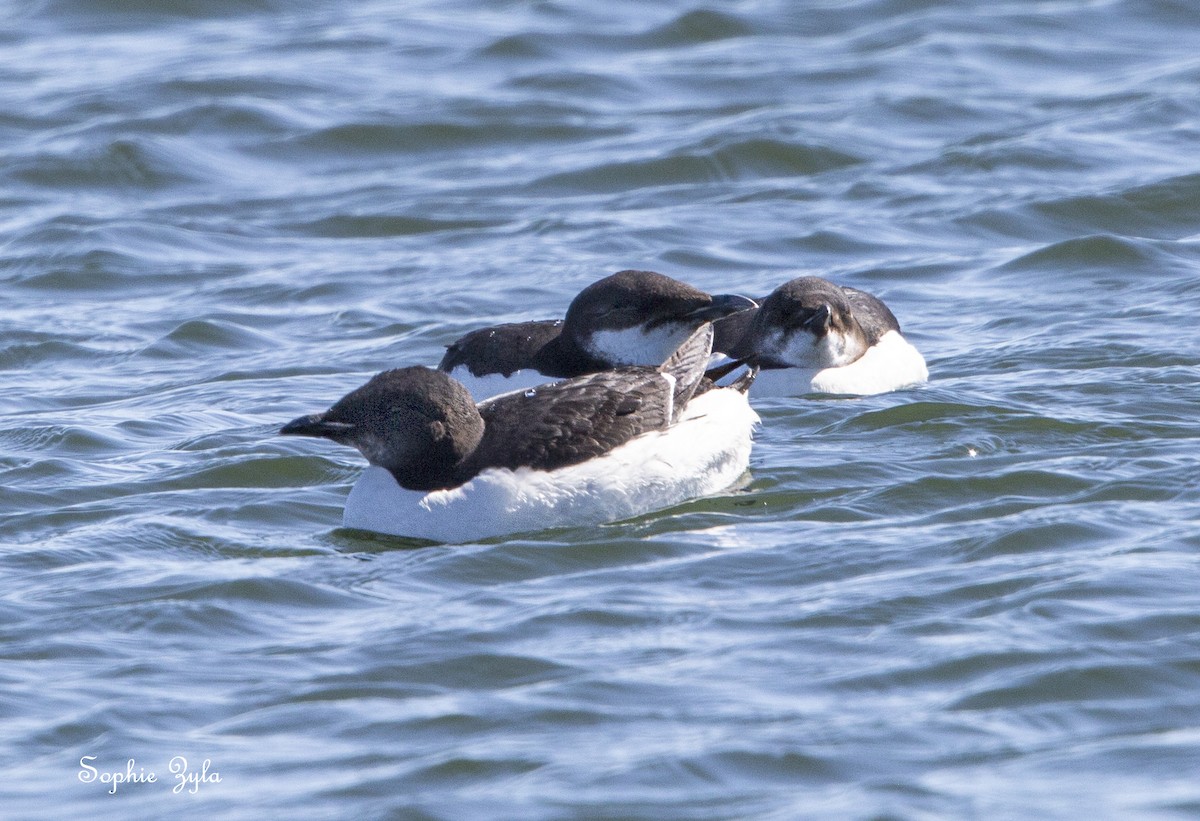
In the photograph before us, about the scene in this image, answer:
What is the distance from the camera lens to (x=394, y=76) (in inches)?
808

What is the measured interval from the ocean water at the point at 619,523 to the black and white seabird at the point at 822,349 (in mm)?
241

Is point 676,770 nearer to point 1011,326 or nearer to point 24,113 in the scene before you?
point 1011,326

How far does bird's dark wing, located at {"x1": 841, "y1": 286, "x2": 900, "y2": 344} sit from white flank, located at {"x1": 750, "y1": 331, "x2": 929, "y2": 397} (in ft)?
0.23

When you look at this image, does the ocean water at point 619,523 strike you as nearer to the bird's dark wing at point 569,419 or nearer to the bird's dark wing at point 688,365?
the bird's dark wing at point 569,419

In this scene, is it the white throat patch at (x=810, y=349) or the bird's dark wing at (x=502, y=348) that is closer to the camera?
the bird's dark wing at (x=502, y=348)

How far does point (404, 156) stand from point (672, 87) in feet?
9.70

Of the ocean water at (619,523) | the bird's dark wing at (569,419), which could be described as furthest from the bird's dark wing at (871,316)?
the bird's dark wing at (569,419)

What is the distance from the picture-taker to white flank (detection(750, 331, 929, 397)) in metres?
11.6

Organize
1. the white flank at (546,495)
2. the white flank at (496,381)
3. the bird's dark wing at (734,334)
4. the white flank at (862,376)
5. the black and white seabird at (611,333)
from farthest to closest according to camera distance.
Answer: the bird's dark wing at (734,334)
the white flank at (862,376)
the white flank at (496,381)
the black and white seabird at (611,333)
the white flank at (546,495)

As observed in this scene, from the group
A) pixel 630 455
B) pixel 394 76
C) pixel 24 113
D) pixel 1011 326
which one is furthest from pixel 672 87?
pixel 630 455

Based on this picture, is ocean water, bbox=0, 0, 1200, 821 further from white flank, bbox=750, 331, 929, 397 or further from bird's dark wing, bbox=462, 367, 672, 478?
bird's dark wing, bbox=462, 367, 672, 478

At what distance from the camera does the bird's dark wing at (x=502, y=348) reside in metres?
11.4

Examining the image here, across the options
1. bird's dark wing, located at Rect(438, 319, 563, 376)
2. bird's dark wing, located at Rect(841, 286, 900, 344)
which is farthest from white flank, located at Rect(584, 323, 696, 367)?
bird's dark wing, located at Rect(841, 286, 900, 344)

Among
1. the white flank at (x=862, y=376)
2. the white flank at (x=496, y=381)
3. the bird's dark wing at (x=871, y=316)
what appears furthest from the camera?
the bird's dark wing at (x=871, y=316)
